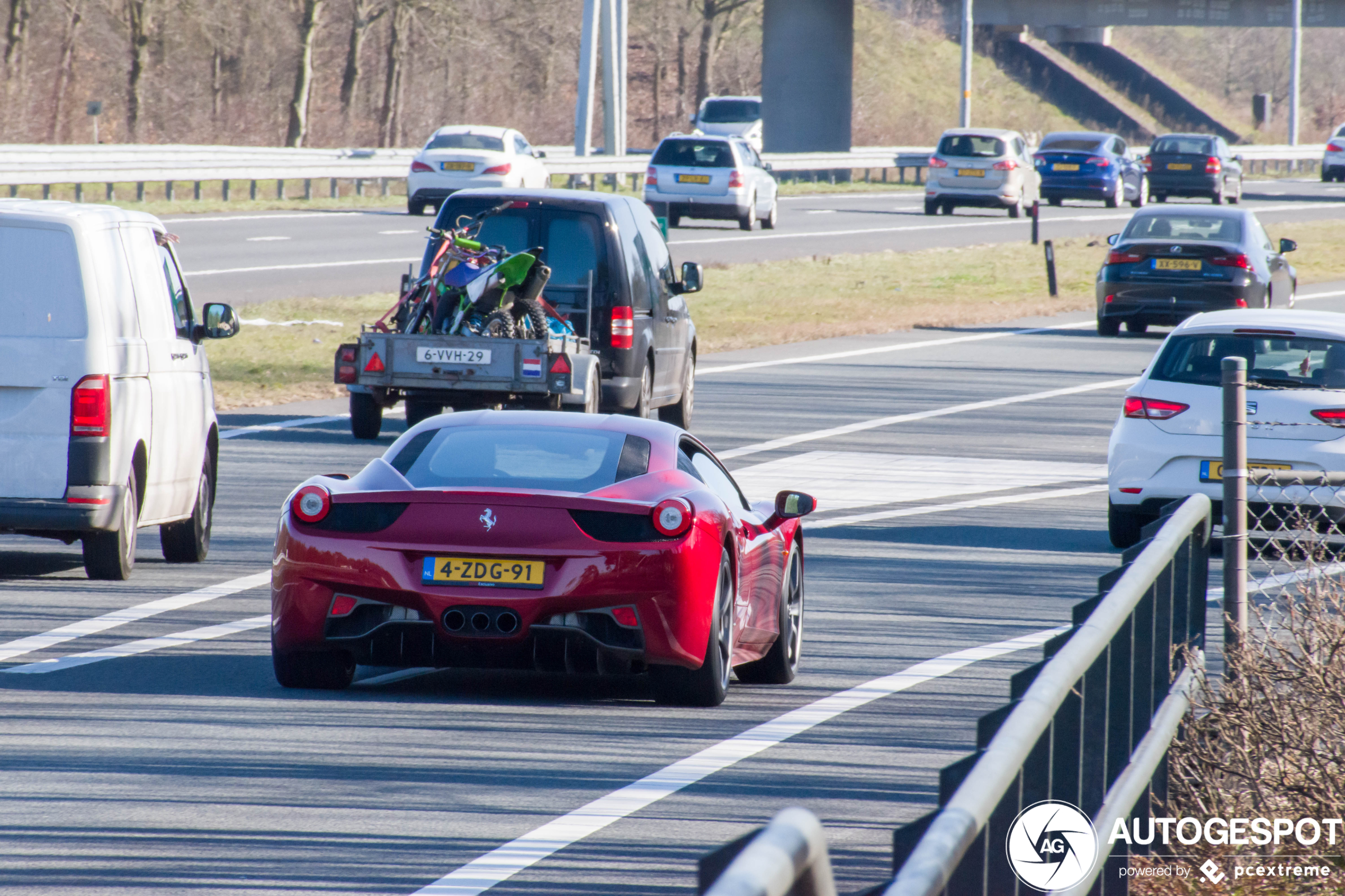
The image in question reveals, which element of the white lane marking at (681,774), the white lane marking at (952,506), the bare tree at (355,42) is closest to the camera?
the white lane marking at (681,774)

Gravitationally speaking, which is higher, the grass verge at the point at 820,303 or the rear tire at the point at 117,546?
the grass verge at the point at 820,303

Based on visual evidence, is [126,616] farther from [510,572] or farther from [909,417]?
[909,417]

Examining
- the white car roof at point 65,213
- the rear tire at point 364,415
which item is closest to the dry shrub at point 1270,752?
the white car roof at point 65,213

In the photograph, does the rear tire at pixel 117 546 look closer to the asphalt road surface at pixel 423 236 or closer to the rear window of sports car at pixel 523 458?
the rear window of sports car at pixel 523 458

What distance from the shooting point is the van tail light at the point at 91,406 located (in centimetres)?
1112

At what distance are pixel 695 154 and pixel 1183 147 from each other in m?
18.7

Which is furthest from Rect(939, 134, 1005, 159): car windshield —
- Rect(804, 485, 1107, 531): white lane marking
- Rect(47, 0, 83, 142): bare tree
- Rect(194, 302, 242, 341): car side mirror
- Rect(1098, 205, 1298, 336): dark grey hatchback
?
Rect(194, 302, 242, 341): car side mirror

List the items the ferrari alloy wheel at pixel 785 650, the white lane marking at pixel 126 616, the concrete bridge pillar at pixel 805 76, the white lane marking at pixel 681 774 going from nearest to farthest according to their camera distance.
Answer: the white lane marking at pixel 681 774 → the ferrari alloy wheel at pixel 785 650 → the white lane marking at pixel 126 616 → the concrete bridge pillar at pixel 805 76

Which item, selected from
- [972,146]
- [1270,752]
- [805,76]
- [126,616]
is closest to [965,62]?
[805,76]

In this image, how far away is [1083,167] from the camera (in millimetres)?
55281

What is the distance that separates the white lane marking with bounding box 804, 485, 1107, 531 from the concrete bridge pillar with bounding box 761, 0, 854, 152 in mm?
53033

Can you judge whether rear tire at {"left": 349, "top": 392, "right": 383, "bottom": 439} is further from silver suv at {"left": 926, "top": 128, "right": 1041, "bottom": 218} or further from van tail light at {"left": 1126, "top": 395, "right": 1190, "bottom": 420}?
silver suv at {"left": 926, "top": 128, "right": 1041, "bottom": 218}

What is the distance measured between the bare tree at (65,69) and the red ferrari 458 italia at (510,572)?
58431 mm

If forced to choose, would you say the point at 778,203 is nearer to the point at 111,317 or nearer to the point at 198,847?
the point at 111,317
